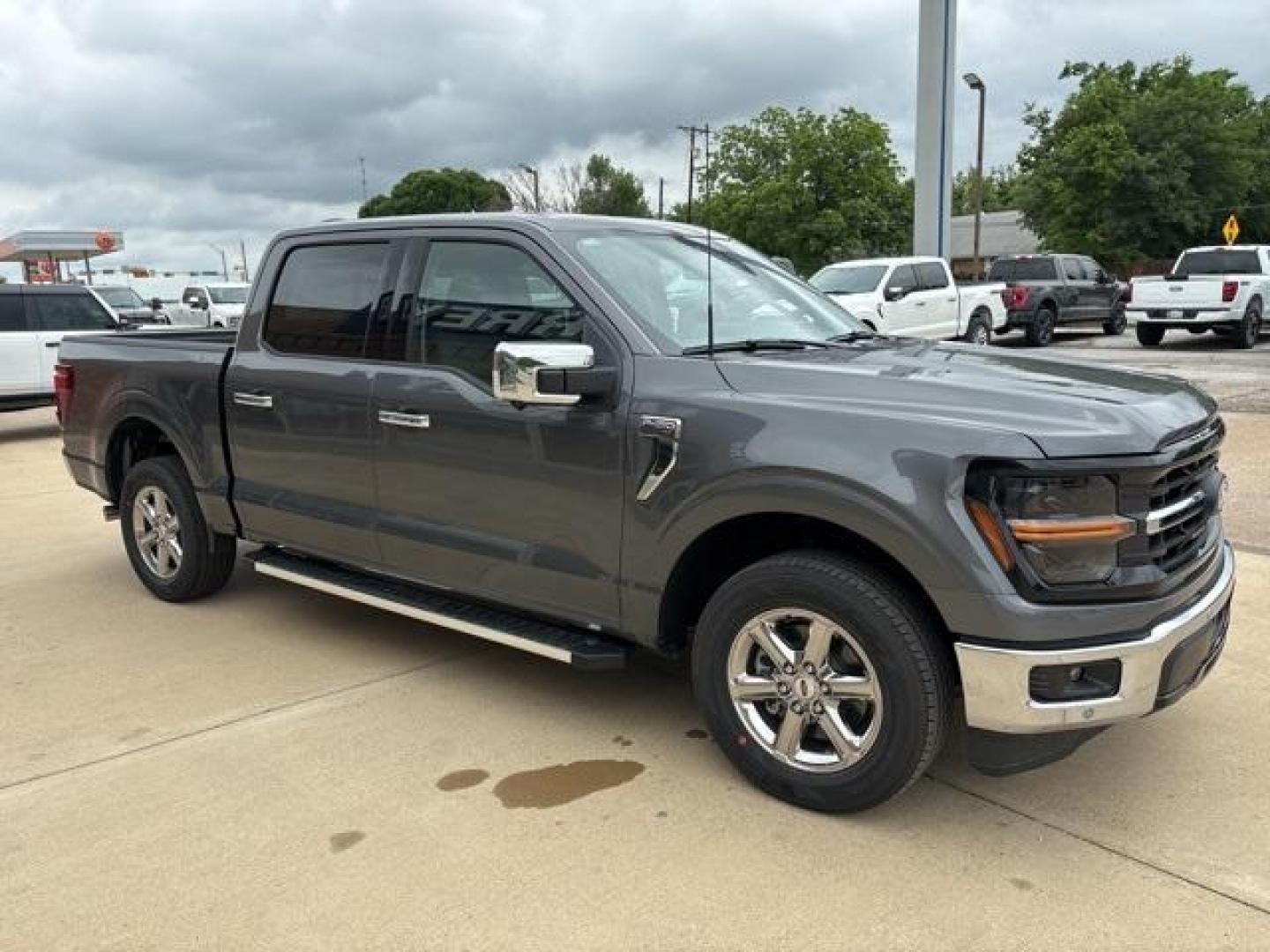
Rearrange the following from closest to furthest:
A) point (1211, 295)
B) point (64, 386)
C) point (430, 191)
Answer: point (64, 386) < point (1211, 295) < point (430, 191)

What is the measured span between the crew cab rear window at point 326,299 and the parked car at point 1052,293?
17.3 m

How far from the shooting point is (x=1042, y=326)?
20688mm

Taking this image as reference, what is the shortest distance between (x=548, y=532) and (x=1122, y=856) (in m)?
2.01

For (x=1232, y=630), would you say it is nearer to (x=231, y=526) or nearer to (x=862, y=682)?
(x=862, y=682)

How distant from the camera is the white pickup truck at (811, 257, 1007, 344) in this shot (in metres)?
16.2

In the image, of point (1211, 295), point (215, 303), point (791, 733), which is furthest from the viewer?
point (215, 303)

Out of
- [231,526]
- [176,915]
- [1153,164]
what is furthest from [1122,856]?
[1153,164]

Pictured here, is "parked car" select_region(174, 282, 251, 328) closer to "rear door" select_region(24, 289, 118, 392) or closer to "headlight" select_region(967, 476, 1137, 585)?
"rear door" select_region(24, 289, 118, 392)

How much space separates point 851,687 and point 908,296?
1441 cm

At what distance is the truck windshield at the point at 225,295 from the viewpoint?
86.6 feet

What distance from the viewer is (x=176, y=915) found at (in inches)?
112

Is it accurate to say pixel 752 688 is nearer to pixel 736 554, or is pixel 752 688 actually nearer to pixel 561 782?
pixel 736 554

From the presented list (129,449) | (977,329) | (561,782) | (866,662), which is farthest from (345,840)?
(977,329)

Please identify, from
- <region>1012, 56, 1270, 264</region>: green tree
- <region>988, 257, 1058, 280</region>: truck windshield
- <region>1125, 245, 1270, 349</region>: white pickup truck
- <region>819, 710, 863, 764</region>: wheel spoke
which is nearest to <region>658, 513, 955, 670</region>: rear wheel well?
<region>819, 710, 863, 764</region>: wheel spoke
